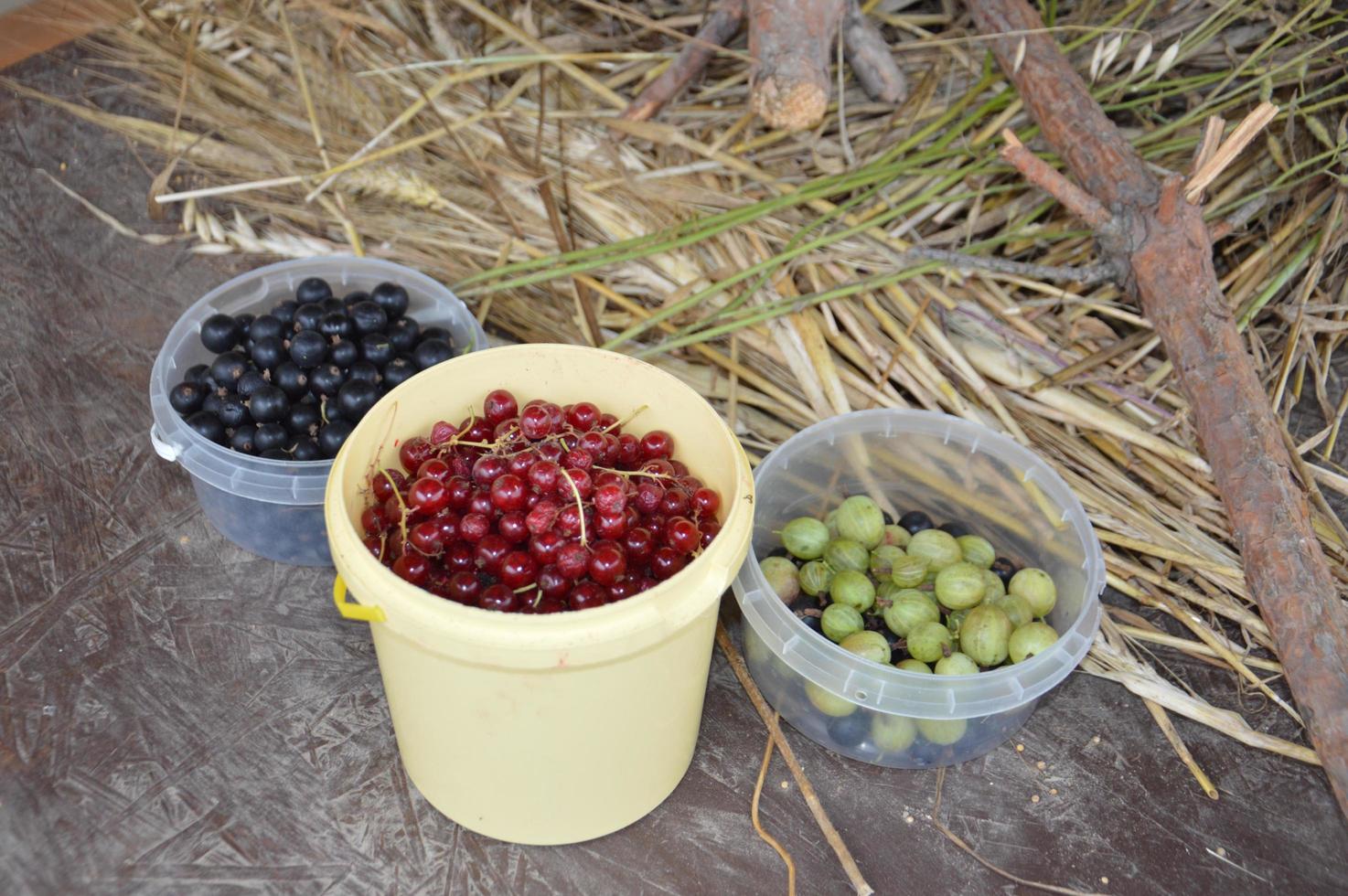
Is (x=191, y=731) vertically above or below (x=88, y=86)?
below

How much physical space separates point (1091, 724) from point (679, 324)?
1219mm

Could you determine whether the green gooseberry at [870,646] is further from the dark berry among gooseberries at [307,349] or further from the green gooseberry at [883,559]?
the dark berry among gooseberries at [307,349]

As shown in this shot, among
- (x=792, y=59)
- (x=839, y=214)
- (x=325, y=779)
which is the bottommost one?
(x=325, y=779)

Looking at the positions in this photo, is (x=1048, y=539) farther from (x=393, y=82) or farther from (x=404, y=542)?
(x=393, y=82)

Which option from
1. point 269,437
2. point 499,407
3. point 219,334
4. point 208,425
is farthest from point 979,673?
point 219,334

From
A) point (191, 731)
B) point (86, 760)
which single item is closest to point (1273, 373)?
point (191, 731)

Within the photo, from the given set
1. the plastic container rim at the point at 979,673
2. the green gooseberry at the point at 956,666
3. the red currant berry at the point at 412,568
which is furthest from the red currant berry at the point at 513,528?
the green gooseberry at the point at 956,666

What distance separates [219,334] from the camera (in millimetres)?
2131

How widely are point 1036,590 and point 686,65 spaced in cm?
150

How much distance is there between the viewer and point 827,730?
1859 mm

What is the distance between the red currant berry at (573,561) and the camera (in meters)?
1.54

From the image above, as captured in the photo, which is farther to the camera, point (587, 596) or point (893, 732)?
point (893, 732)

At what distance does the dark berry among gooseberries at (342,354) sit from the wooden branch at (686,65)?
96 centimetres

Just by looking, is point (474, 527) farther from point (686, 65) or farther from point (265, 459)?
point (686, 65)
